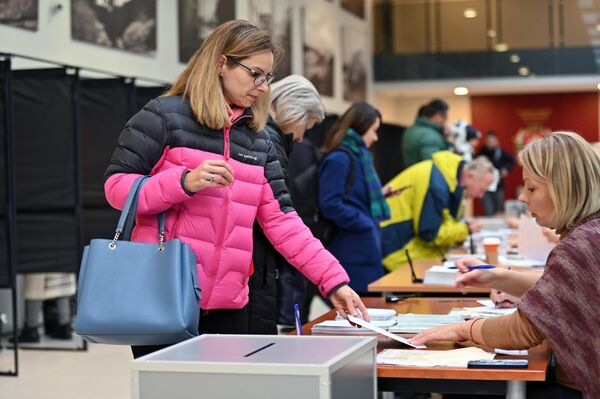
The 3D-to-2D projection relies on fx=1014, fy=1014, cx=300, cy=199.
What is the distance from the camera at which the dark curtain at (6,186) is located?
6793 millimetres

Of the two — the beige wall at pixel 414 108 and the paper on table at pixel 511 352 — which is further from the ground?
the beige wall at pixel 414 108

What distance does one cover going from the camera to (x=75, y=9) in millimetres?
9352

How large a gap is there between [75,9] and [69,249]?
273cm

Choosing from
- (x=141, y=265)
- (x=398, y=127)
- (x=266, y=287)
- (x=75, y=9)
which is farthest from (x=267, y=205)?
(x=398, y=127)

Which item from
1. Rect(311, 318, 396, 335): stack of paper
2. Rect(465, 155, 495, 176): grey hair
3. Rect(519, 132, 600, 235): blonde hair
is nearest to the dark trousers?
Rect(311, 318, 396, 335): stack of paper

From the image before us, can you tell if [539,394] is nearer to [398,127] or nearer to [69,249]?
[69,249]

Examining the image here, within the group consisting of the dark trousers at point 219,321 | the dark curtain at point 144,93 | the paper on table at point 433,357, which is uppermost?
the dark curtain at point 144,93

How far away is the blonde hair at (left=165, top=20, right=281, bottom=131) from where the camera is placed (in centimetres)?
268

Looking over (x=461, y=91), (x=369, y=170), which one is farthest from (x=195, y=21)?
(x=461, y=91)

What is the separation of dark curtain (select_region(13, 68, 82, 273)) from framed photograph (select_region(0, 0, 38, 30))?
108cm

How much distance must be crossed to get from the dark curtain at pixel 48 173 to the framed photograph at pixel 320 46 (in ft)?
30.2

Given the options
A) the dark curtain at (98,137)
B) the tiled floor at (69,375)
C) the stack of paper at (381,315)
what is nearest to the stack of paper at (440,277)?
the stack of paper at (381,315)

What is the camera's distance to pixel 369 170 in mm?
5469

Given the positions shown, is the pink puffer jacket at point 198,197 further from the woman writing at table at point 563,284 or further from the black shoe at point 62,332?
the black shoe at point 62,332
